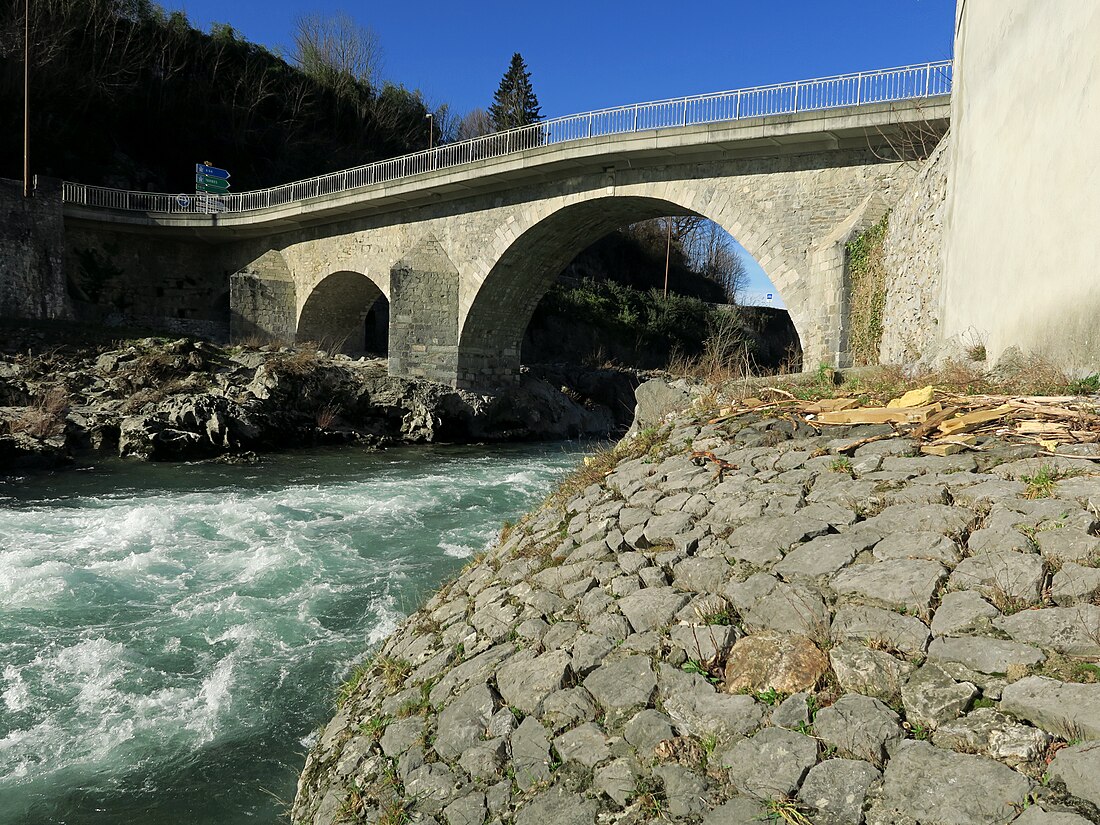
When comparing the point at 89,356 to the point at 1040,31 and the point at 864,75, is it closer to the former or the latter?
the point at 864,75

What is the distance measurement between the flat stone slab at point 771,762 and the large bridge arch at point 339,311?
22621 mm

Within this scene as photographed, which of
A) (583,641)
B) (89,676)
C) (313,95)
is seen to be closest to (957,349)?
(583,641)

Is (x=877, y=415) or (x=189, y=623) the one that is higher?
(x=877, y=415)

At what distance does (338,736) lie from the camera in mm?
3752

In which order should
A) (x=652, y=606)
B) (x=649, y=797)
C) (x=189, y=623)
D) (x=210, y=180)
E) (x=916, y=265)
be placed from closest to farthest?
1. (x=649, y=797)
2. (x=652, y=606)
3. (x=189, y=623)
4. (x=916, y=265)
5. (x=210, y=180)

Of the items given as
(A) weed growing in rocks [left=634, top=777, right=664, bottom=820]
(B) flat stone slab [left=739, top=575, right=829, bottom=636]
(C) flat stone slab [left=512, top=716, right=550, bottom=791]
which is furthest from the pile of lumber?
(C) flat stone slab [left=512, top=716, right=550, bottom=791]

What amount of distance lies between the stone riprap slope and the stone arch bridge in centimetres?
901

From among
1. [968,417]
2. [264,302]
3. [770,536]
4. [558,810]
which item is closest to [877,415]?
[968,417]

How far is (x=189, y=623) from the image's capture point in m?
5.87

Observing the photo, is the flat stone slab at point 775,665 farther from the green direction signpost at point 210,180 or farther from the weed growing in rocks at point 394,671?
the green direction signpost at point 210,180

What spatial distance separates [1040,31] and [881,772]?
591 centimetres

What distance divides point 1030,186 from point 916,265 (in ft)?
13.2

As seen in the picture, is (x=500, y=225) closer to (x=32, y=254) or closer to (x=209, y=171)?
(x=32, y=254)

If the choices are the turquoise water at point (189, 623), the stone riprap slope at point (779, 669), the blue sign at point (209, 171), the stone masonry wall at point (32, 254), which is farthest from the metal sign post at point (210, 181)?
the stone riprap slope at point (779, 669)
